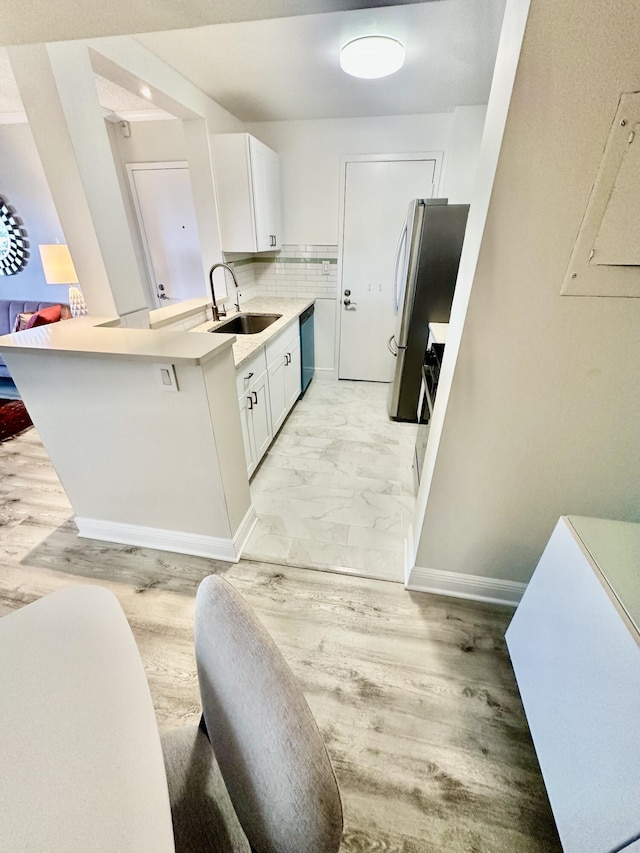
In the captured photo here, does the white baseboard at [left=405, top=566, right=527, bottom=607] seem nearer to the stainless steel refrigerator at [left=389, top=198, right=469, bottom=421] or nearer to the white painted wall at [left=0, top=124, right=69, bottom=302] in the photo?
the stainless steel refrigerator at [left=389, top=198, right=469, bottom=421]

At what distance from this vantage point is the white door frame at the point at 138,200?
10.5ft

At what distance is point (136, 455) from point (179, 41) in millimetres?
2230

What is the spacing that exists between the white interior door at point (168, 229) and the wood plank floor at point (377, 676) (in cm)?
268

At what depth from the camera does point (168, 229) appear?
11.6 feet

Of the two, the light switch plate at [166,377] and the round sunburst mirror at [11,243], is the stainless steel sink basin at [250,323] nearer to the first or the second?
the light switch plate at [166,377]

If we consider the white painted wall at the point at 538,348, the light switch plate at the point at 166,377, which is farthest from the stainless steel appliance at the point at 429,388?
the light switch plate at the point at 166,377

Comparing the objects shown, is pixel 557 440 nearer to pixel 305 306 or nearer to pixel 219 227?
pixel 305 306

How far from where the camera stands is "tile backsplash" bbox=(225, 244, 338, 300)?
359 centimetres

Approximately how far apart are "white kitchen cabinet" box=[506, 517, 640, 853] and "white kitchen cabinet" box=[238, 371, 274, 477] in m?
1.59

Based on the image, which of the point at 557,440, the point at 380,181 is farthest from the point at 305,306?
the point at 557,440

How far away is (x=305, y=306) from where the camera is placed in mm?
3250

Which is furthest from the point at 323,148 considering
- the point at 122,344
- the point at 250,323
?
the point at 122,344

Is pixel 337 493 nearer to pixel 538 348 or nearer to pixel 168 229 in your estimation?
pixel 538 348

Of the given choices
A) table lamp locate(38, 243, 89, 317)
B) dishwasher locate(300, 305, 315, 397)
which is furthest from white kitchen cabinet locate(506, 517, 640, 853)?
table lamp locate(38, 243, 89, 317)
